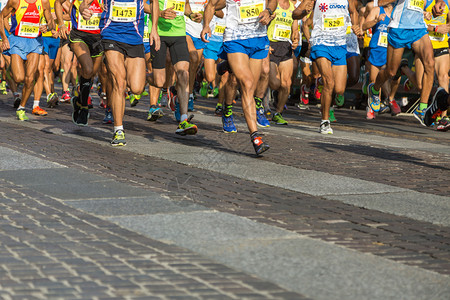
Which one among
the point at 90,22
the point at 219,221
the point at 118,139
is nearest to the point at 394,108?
the point at 90,22

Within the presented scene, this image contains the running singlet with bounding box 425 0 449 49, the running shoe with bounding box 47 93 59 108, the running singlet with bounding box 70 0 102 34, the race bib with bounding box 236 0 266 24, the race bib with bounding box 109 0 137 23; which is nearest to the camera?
the race bib with bounding box 236 0 266 24

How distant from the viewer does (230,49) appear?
9758 millimetres

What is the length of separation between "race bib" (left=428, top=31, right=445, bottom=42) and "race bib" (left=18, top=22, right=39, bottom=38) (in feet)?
19.6

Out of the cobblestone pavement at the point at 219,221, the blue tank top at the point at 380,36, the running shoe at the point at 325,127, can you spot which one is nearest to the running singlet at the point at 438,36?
the blue tank top at the point at 380,36

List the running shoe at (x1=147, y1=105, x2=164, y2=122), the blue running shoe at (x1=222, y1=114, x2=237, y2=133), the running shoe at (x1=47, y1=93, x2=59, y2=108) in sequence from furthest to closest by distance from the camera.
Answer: the running shoe at (x1=47, y1=93, x2=59, y2=108), the running shoe at (x1=147, y1=105, x2=164, y2=122), the blue running shoe at (x1=222, y1=114, x2=237, y2=133)

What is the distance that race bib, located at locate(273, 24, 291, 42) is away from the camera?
47.4ft

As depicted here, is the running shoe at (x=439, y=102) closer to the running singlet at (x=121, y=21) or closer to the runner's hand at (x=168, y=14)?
the running singlet at (x=121, y=21)

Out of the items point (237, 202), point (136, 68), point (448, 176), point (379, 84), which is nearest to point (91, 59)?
point (136, 68)

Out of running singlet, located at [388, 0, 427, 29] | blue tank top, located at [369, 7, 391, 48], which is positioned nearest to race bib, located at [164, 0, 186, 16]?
running singlet, located at [388, 0, 427, 29]

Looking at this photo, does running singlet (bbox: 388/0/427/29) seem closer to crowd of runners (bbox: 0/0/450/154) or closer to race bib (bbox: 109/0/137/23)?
crowd of runners (bbox: 0/0/450/154)

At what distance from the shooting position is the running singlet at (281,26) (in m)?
14.4

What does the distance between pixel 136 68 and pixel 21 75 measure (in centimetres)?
403

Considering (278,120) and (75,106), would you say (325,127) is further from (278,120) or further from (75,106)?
(75,106)

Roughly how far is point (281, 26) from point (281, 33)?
111mm
